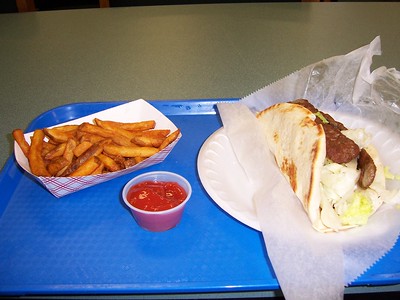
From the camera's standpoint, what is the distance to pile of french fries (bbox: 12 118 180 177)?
127cm

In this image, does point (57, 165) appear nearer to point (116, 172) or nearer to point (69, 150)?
point (69, 150)

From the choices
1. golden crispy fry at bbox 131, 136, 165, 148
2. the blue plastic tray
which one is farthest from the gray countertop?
golden crispy fry at bbox 131, 136, 165, 148

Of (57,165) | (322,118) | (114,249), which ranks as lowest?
(114,249)

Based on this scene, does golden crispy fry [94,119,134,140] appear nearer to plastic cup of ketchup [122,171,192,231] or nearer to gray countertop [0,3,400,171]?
plastic cup of ketchup [122,171,192,231]

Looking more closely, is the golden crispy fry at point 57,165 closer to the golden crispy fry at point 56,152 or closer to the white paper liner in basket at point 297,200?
the golden crispy fry at point 56,152

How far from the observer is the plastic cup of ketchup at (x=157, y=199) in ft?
3.59

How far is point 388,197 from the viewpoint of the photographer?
119 cm

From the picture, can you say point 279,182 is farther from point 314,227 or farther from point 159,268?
point 159,268

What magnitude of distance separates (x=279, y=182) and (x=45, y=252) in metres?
0.76

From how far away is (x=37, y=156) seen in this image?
1.29m

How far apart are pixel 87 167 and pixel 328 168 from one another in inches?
32.1

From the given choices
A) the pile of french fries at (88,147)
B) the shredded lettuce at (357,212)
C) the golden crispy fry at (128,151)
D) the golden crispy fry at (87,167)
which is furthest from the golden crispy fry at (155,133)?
the shredded lettuce at (357,212)

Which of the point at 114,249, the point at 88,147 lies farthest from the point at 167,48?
the point at 114,249

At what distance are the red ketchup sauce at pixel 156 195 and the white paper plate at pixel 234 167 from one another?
0.31 ft
